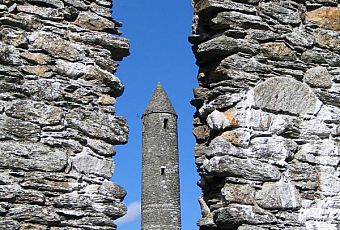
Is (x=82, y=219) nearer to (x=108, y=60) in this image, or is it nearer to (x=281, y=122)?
(x=108, y=60)

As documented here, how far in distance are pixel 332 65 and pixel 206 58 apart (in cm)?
110

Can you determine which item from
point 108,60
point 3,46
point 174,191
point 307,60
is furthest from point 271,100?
point 174,191

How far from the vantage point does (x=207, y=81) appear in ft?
18.9

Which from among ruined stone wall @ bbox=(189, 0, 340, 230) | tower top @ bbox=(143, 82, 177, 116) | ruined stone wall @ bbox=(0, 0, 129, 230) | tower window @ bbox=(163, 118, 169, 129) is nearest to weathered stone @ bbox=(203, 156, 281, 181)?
ruined stone wall @ bbox=(189, 0, 340, 230)

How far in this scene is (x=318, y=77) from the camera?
5.82 m

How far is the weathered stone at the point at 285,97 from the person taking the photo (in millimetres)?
5527

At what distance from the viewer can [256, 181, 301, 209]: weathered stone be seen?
5.26m

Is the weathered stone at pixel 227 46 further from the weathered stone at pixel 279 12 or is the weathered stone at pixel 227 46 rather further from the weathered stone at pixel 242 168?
the weathered stone at pixel 242 168

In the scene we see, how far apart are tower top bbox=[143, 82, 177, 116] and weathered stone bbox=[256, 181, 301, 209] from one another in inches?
1173

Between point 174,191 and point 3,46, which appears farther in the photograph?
point 174,191

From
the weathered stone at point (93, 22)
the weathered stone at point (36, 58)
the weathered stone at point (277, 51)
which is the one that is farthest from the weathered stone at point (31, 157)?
the weathered stone at point (277, 51)

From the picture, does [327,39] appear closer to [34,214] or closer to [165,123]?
[34,214]

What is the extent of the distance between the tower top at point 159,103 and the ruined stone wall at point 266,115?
2934cm

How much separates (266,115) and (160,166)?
28281 mm
